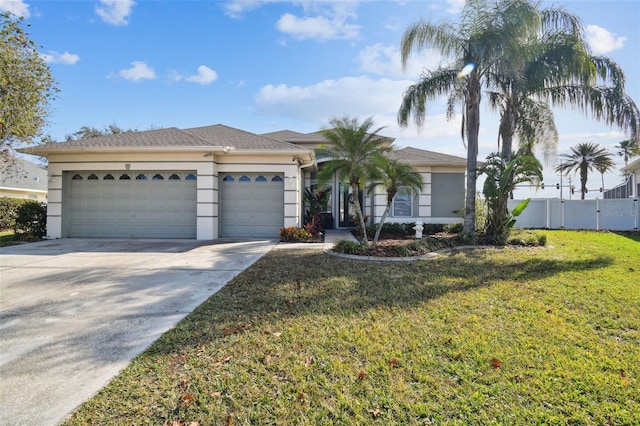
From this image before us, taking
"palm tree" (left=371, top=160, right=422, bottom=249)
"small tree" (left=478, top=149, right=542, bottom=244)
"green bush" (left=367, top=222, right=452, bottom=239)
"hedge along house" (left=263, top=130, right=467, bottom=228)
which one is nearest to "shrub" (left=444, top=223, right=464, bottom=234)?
"green bush" (left=367, top=222, right=452, bottom=239)

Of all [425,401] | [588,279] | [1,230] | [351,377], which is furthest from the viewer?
[1,230]

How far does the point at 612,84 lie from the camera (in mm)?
11930

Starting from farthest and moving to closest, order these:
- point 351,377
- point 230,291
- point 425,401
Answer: point 230,291, point 351,377, point 425,401

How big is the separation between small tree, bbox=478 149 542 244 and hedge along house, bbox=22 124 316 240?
6.86 meters

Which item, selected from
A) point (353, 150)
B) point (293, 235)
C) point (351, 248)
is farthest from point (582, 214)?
point (293, 235)

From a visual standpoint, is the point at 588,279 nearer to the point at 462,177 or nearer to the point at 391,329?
the point at 391,329

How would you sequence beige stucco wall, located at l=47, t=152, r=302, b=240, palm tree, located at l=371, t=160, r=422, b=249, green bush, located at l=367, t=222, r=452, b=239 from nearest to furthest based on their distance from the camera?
palm tree, located at l=371, t=160, r=422, b=249 → beige stucco wall, located at l=47, t=152, r=302, b=240 → green bush, located at l=367, t=222, r=452, b=239

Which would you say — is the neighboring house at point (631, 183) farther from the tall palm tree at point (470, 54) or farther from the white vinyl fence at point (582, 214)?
the tall palm tree at point (470, 54)

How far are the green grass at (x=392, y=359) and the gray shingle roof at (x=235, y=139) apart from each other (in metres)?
7.72

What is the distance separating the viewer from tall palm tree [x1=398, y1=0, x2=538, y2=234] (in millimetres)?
10375

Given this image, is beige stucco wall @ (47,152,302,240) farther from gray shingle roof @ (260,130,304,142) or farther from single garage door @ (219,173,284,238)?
gray shingle roof @ (260,130,304,142)

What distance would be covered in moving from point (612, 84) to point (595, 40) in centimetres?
176

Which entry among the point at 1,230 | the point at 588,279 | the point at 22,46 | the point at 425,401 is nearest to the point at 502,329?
the point at 425,401

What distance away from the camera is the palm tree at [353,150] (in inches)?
354
